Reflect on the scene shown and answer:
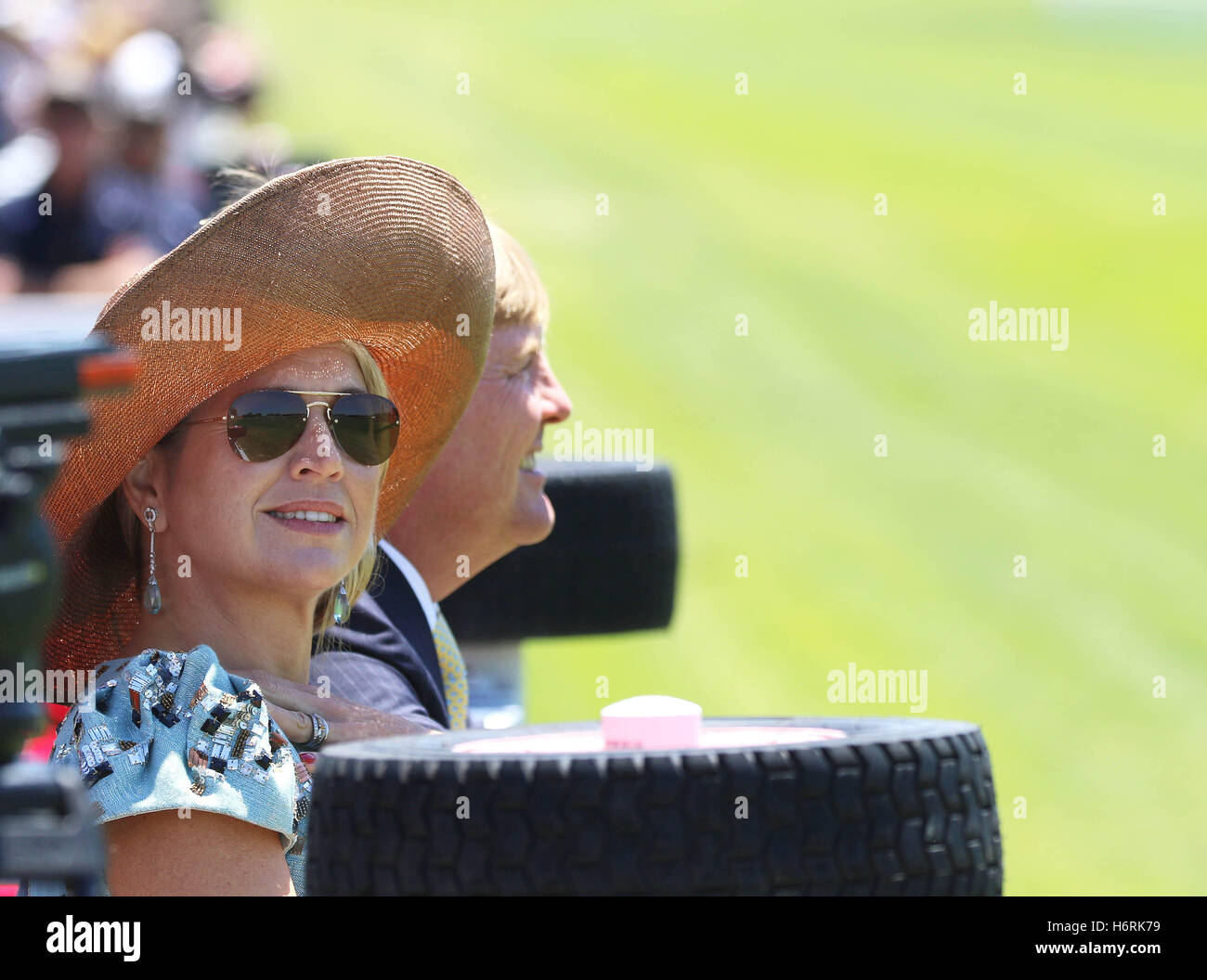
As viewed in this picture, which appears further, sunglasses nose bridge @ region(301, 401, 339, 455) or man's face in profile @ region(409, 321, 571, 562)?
man's face in profile @ region(409, 321, 571, 562)

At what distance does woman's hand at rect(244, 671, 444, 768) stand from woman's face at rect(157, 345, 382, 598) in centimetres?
15

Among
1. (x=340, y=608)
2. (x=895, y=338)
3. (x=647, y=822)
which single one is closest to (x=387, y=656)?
(x=340, y=608)

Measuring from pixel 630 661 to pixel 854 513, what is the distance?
184 inches

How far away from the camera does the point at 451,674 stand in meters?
3.79

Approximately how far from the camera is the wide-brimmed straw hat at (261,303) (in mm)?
2682

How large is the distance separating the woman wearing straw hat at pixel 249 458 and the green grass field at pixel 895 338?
4.60m

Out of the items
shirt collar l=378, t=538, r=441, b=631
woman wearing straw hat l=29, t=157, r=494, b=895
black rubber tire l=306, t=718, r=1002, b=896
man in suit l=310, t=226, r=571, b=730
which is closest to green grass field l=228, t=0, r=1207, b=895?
man in suit l=310, t=226, r=571, b=730

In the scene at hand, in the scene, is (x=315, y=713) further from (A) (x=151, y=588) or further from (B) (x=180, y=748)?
(B) (x=180, y=748)

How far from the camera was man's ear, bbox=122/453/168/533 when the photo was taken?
2.81m

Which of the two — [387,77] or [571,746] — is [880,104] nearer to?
[387,77]

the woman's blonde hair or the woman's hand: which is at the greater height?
the woman's blonde hair

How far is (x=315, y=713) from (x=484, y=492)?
1.18 meters

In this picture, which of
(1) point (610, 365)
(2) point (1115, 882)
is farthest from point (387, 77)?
(2) point (1115, 882)

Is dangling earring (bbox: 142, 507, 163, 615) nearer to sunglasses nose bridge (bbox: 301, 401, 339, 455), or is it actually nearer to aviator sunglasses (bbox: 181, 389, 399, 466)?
aviator sunglasses (bbox: 181, 389, 399, 466)
